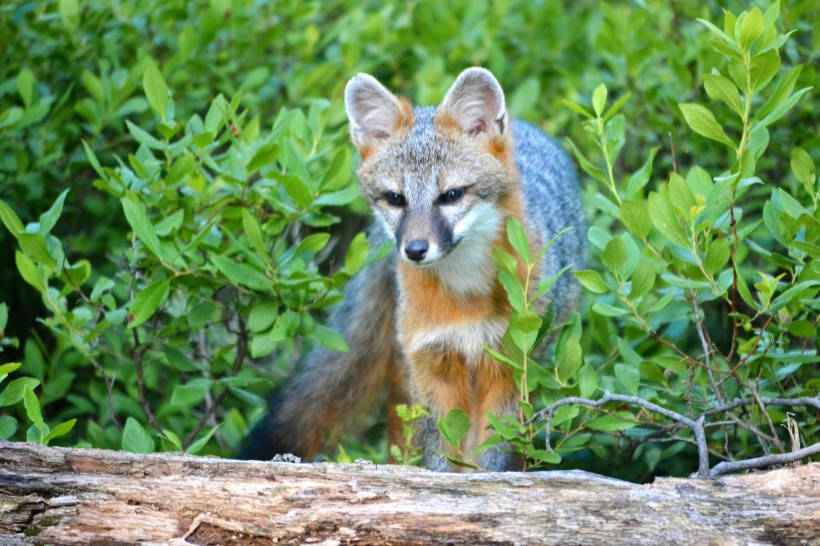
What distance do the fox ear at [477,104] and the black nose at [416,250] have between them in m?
0.78

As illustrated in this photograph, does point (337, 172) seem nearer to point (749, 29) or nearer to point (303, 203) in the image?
point (303, 203)

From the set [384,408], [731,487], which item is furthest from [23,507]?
[384,408]

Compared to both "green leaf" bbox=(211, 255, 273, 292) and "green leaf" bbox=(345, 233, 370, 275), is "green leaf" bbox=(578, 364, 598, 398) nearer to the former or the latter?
"green leaf" bbox=(345, 233, 370, 275)

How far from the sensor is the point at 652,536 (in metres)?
2.73

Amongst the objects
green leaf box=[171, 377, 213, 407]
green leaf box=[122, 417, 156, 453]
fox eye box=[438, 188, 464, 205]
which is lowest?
green leaf box=[171, 377, 213, 407]

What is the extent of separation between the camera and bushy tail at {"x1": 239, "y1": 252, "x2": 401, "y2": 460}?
16.5 feet

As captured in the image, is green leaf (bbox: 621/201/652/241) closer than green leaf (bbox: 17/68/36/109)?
Yes

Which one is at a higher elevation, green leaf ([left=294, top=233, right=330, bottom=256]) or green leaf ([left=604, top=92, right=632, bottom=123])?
green leaf ([left=604, top=92, right=632, bottom=123])

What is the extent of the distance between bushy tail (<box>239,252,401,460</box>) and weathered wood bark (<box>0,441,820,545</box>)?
1.95m

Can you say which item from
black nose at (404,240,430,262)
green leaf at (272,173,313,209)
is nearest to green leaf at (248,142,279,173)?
green leaf at (272,173,313,209)

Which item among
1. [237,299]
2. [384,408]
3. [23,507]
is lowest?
[384,408]

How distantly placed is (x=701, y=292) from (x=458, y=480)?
1.56 meters

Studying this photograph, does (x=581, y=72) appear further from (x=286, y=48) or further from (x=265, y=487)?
(x=265, y=487)

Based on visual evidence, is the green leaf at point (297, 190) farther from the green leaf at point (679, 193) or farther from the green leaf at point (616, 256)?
the green leaf at point (679, 193)
